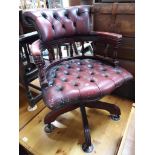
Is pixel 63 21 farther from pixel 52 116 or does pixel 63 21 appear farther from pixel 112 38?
pixel 52 116

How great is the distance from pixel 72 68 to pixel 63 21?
0.38 meters

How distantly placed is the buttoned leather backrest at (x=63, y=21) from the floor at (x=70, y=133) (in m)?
0.70

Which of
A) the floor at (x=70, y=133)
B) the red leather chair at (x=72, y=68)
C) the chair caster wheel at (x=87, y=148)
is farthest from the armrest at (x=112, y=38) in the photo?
the chair caster wheel at (x=87, y=148)

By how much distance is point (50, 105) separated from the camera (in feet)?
3.00

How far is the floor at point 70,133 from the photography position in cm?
118

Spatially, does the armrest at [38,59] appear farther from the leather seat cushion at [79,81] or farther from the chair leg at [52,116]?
the chair leg at [52,116]

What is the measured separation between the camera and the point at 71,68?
127cm

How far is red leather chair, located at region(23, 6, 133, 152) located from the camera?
0.98m

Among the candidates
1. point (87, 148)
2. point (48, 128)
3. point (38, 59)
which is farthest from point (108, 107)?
point (38, 59)

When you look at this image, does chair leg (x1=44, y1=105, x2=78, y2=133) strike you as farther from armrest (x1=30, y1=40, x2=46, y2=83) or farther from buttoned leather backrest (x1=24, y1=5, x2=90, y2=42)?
buttoned leather backrest (x1=24, y1=5, x2=90, y2=42)

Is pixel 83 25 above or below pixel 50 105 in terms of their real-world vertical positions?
above
